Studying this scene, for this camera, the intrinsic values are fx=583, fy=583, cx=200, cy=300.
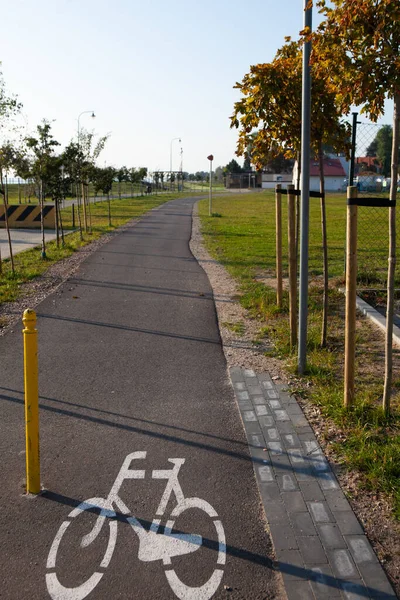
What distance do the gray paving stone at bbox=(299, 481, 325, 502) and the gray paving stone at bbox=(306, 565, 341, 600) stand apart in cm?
70

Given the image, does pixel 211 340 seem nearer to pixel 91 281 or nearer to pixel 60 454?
pixel 60 454

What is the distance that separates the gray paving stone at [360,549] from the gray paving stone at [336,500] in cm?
31

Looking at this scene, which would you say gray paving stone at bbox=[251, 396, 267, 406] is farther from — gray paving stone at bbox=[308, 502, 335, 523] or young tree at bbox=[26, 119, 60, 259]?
young tree at bbox=[26, 119, 60, 259]

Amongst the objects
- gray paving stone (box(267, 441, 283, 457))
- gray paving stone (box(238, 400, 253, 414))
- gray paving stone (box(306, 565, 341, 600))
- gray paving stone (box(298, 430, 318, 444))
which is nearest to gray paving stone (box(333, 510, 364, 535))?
gray paving stone (box(306, 565, 341, 600))

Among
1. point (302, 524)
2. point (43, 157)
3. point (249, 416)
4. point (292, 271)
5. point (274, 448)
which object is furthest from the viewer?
point (43, 157)

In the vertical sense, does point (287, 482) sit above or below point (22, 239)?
below

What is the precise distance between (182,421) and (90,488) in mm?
1282

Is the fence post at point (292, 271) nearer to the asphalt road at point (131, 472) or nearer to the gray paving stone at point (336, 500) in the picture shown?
the asphalt road at point (131, 472)

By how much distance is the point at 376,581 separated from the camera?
3008 mm

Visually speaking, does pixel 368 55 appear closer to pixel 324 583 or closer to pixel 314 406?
pixel 314 406

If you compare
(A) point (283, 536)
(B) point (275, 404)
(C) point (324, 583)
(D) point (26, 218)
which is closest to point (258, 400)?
(B) point (275, 404)

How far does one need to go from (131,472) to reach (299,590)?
1599 millimetres

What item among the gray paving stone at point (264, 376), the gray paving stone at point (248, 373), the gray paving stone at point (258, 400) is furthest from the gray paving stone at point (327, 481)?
the gray paving stone at point (248, 373)

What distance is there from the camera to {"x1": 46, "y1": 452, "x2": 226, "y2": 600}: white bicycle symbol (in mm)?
2996
